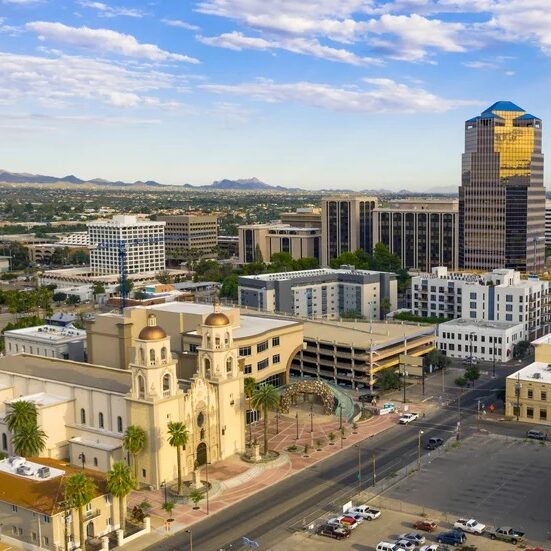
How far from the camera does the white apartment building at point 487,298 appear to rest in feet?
461

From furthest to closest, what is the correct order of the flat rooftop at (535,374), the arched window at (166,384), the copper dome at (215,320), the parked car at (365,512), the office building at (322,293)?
the office building at (322,293), the flat rooftop at (535,374), the copper dome at (215,320), the arched window at (166,384), the parked car at (365,512)

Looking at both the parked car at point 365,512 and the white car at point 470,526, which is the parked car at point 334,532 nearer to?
the parked car at point 365,512

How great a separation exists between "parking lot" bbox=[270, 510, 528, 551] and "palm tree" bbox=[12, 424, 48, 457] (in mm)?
26207

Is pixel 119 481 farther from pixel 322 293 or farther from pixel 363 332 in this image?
pixel 322 293

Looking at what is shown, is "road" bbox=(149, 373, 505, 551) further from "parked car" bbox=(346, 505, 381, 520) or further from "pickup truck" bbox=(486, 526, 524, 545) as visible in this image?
"pickup truck" bbox=(486, 526, 524, 545)

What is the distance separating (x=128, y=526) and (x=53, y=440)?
18664mm

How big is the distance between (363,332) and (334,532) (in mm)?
58094

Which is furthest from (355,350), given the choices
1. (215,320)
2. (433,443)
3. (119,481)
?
(119,481)

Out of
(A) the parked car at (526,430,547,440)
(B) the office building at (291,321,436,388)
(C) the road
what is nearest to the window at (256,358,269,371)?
(B) the office building at (291,321,436,388)

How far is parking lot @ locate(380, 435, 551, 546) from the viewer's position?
68.8 meters

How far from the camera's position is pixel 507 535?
2504 inches

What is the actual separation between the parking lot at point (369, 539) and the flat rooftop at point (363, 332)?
46375 mm

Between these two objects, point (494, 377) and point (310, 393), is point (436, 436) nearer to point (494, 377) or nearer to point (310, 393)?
point (310, 393)

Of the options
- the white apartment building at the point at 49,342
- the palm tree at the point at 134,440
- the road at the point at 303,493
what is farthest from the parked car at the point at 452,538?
the white apartment building at the point at 49,342
